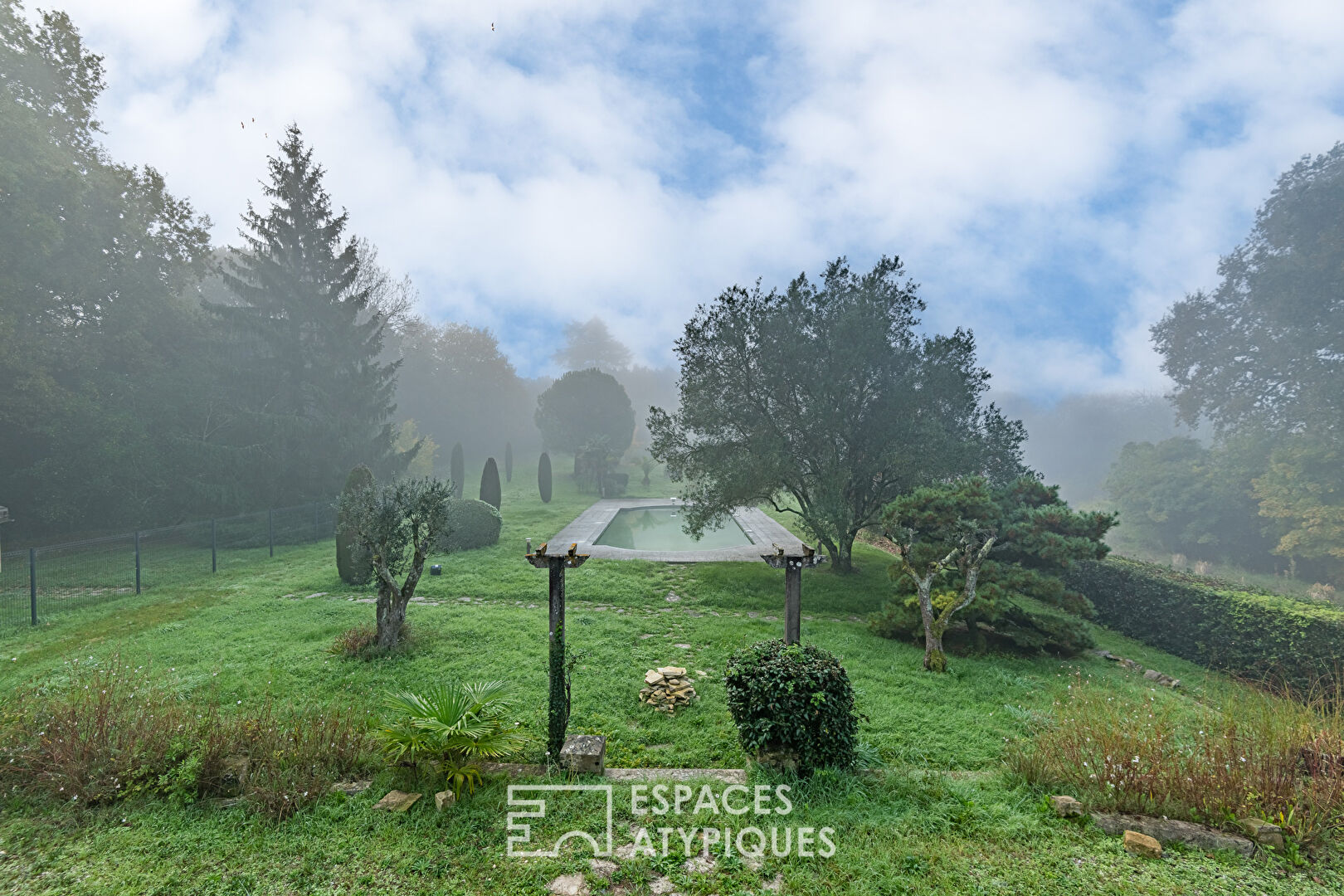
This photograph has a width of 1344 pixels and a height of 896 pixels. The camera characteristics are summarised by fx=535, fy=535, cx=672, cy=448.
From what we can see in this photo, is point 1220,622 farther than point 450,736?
Yes

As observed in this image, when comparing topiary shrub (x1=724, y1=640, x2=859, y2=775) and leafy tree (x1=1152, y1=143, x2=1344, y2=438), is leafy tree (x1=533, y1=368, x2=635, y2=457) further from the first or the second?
topiary shrub (x1=724, y1=640, x2=859, y2=775)

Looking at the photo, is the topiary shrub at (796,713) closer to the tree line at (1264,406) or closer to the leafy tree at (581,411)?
the tree line at (1264,406)

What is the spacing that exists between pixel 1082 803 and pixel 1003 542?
6.19 m

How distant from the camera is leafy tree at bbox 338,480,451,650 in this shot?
24.0 ft

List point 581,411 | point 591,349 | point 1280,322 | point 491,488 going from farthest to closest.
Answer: point 591,349, point 581,411, point 1280,322, point 491,488

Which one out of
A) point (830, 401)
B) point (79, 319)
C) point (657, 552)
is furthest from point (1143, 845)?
point (79, 319)

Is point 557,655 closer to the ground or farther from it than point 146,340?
closer to the ground

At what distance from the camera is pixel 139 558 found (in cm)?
1107

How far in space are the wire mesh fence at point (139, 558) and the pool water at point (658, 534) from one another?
8.85m

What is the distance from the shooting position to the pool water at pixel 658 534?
55.2ft

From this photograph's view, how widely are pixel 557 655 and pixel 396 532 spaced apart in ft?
14.0

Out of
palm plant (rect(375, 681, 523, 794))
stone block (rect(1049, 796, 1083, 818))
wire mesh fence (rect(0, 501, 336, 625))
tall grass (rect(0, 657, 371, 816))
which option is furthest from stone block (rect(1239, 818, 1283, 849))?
wire mesh fence (rect(0, 501, 336, 625))

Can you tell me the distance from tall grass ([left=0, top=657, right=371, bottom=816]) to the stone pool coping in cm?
330

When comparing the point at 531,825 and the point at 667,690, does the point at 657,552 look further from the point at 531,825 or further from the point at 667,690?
the point at 531,825
